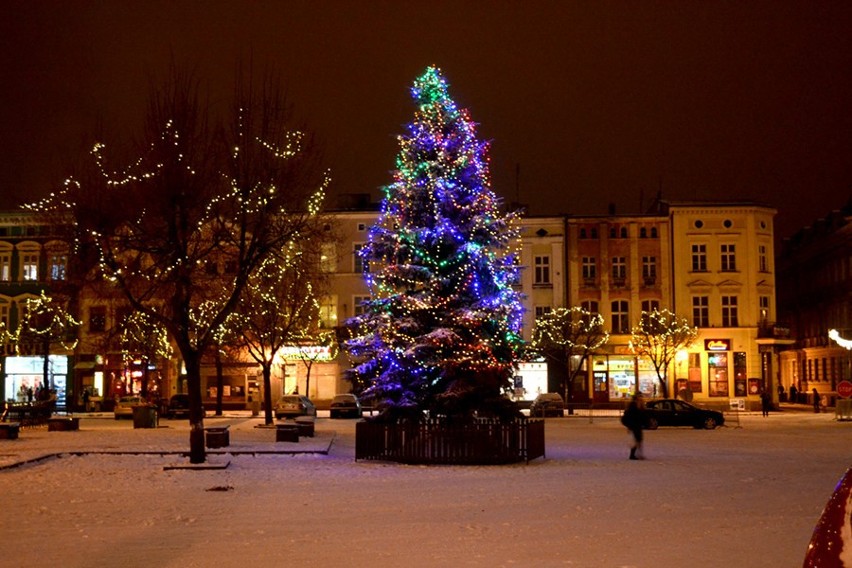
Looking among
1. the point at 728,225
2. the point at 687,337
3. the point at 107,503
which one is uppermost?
the point at 728,225

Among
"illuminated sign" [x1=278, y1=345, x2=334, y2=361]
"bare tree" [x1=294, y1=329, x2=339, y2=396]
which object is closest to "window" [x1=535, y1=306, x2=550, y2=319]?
"bare tree" [x1=294, y1=329, x2=339, y2=396]

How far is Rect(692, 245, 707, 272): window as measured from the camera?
64.9 meters

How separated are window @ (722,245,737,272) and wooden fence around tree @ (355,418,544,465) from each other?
4412 centimetres

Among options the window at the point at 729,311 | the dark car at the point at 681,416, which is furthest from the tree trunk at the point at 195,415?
the window at the point at 729,311

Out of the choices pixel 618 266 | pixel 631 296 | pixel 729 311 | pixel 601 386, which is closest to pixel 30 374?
pixel 601 386

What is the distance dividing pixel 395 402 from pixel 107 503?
10.6 meters

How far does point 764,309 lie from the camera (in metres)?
65.3

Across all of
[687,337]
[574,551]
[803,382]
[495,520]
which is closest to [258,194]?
[495,520]

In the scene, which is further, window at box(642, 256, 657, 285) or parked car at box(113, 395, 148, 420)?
window at box(642, 256, 657, 285)

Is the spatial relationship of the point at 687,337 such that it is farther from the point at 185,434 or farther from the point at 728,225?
the point at 185,434

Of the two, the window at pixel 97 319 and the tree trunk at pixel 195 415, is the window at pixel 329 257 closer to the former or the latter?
the window at pixel 97 319

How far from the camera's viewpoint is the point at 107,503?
1639 cm

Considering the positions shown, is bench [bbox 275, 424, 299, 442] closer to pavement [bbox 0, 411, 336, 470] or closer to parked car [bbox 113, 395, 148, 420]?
pavement [bbox 0, 411, 336, 470]

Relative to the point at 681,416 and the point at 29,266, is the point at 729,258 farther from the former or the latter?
the point at 29,266
